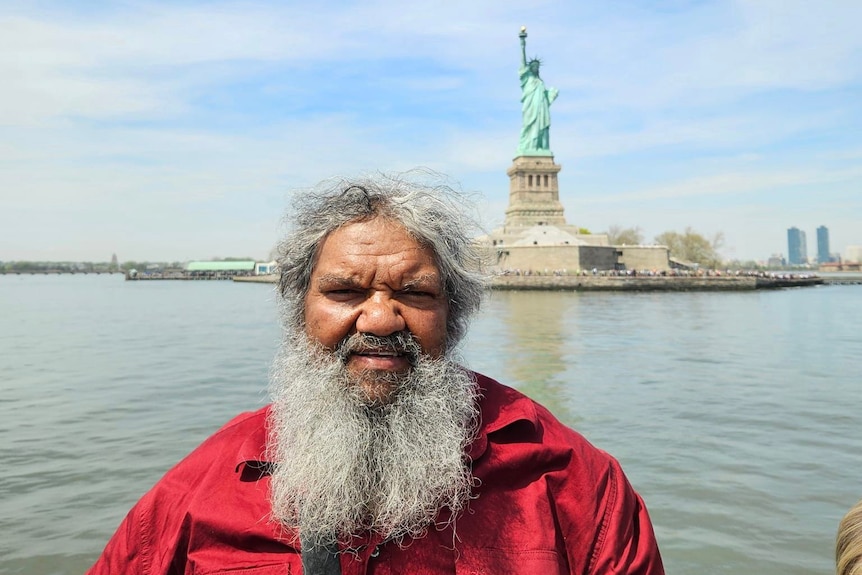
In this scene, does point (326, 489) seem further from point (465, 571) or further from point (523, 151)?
point (523, 151)

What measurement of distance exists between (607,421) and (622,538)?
648 cm

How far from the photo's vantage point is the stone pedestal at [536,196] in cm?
4756

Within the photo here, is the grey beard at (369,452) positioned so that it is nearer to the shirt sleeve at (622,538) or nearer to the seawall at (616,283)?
the shirt sleeve at (622,538)

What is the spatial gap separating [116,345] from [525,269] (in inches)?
1218

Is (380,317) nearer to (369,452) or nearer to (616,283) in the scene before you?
(369,452)

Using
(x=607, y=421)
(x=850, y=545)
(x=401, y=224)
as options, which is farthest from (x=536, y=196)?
Result: (x=850, y=545)

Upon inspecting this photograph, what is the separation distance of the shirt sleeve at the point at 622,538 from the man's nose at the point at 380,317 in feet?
1.99

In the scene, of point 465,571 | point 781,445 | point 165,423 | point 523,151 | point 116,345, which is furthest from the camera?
point 523,151

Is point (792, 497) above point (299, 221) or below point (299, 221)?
below

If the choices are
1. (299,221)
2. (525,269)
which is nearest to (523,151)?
(525,269)

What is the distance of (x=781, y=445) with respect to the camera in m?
6.61

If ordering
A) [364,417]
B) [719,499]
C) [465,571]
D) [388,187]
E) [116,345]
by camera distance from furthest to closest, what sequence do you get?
[116,345] → [719,499] → [388,187] → [364,417] → [465,571]

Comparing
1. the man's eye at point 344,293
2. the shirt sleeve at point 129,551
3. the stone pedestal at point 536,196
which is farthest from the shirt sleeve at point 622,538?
the stone pedestal at point 536,196

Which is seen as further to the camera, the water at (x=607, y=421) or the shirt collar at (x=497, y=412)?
the water at (x=607, y=421)
